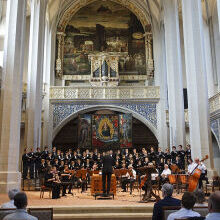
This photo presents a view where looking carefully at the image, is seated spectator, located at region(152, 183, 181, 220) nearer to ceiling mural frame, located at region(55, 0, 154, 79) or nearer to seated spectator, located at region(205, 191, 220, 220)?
seated spectator, located at region(205, 191, 220, 220)

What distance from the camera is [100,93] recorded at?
21266mm

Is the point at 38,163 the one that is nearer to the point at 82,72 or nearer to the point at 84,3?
the point at 82,72

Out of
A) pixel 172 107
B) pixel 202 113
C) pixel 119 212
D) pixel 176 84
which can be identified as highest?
pixel 176 84

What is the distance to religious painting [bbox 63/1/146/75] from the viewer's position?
23.1 m

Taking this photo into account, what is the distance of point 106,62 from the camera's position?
21.6 m

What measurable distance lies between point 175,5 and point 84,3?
8.92 m

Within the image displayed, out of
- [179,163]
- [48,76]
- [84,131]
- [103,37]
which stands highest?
[103,37]

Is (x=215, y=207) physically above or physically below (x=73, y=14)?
below

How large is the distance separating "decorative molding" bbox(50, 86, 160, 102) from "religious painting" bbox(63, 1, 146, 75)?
6.84 ft

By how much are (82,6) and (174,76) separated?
11.3m

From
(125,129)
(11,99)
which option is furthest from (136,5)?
(11,99)

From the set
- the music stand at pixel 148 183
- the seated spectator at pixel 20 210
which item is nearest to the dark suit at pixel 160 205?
the seated spectator at pixel 20 210

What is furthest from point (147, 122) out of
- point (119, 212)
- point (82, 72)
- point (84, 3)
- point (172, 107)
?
point (119, 212)

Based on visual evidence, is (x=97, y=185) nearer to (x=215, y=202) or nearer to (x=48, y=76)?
(x=215, y=202)
